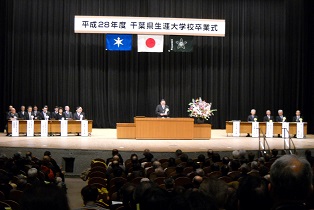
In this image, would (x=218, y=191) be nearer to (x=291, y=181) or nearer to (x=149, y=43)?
(x=291, y=181)

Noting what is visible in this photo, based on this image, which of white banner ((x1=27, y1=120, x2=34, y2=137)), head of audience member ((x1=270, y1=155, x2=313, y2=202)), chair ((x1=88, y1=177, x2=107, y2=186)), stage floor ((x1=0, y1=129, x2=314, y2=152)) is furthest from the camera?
white banner ((x1=27, y1=120, x2=34, y2=137))

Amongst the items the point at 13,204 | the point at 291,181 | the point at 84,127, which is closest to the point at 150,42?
the point at 84,127

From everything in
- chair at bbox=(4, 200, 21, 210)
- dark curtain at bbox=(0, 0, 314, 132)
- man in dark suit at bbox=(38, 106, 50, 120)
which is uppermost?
dark curtain at bbox=(0, 0, 314, 132)

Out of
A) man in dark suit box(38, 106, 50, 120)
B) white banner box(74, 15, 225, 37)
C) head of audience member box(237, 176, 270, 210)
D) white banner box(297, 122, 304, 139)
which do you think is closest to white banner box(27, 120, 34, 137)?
man in dark suit box(38, 106, 50, 120)

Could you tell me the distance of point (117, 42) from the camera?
19.7m

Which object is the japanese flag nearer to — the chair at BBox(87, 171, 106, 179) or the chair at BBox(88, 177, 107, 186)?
the chair at BBox(87, 171, 106, 179)

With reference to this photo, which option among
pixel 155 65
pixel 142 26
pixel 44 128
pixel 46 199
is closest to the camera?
pixel 46 199

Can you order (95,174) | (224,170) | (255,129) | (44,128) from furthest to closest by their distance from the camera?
(255,129) < (44,128) < (95,174) < (224,170)

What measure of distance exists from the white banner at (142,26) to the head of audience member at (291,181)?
675 inches

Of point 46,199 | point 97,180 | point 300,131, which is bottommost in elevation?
point 97,180

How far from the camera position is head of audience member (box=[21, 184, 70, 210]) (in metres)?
1.80

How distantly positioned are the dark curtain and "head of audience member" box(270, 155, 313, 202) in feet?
62.2

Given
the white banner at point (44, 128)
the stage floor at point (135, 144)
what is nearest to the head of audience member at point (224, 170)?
the stage floor at point (135, 144)

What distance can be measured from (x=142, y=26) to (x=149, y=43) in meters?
1.00
